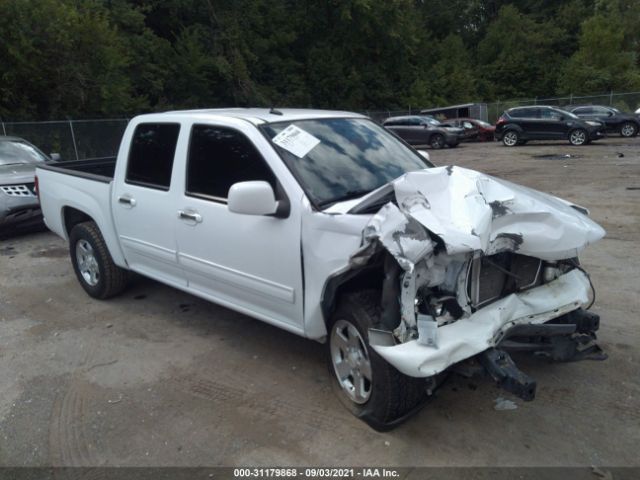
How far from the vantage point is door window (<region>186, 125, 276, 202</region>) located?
3740mm

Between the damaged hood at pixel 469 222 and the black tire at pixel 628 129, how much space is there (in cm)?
2374

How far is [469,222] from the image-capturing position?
2.83 meters

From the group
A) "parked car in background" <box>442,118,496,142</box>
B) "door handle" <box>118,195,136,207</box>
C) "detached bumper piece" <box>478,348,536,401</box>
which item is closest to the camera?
"detached bumper piece" <box>478,348,536,401</box>

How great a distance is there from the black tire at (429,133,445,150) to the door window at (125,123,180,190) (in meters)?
20.9

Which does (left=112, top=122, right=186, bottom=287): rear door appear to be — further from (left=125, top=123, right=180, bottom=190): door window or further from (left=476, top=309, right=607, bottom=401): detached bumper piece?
(left=476, top=309, right=607, bottom=401): detached bumper piece

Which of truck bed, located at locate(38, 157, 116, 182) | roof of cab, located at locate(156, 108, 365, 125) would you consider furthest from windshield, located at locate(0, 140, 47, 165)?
roof of cab, located at locate(156, 108, 365, 125)

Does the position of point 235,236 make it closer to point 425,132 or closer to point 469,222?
point 469,222

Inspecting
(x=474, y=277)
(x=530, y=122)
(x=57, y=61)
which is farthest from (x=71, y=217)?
(x=530, y=122)

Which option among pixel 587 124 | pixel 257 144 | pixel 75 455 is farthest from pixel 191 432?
pixel 587 124

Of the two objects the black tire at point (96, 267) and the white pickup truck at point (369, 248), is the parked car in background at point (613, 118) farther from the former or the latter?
the black tire at point (96, 267)

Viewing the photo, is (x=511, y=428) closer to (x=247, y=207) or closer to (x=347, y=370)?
(x=347, y=370)

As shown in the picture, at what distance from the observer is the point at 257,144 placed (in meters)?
3.69

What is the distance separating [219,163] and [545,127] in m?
20.8

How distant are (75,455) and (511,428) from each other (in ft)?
8.48
